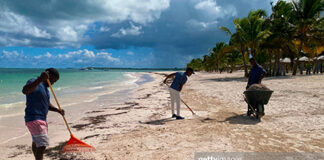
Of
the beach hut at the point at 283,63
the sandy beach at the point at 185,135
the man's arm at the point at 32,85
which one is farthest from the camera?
the beach hut at the point at 283,63

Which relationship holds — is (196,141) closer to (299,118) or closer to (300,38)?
(299,118)

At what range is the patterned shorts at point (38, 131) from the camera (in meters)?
2.92

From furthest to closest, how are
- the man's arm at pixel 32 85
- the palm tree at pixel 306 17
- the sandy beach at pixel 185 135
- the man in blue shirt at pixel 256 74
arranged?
1. the palm tree at pixel 306 17
2. the man in blue shirt at pixel 256 74
3. the sandy beach at pixel 185 135
4. the man's arm at pixel 32 85

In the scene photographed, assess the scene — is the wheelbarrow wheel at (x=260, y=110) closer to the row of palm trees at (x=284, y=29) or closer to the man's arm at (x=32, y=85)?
the man's arm at (x=32, y=85)

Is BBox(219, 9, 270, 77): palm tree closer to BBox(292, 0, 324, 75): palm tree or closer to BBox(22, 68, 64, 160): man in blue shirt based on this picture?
BBox(292, 0, 324, 75): palm tree

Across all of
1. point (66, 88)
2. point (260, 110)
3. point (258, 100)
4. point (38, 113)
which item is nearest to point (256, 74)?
point (258, 100)

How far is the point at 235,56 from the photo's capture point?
5344 centimetres

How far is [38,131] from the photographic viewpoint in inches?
116

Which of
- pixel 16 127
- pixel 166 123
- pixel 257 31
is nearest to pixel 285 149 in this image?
pixel 166 123

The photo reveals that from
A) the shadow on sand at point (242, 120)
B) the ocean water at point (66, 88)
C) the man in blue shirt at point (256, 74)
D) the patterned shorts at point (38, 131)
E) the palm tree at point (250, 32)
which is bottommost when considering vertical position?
the ocean water at point (66, 88)

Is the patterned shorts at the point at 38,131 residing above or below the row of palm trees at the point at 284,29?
below

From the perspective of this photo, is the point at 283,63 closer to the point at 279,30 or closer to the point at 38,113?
the point at 279,30

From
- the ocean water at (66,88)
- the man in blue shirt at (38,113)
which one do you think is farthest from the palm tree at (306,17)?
Answer: the man in blue shirt at (38,113)

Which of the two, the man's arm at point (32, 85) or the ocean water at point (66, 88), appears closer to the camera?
the man's arm at point (32, 85)
